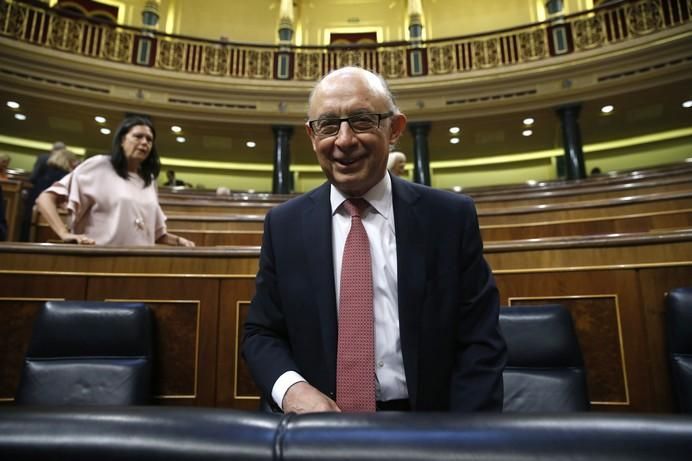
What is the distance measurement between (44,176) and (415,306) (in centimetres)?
366

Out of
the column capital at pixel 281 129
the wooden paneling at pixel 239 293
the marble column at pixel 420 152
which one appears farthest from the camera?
the column capital at pixel 281 129

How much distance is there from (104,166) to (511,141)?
7.90 meters

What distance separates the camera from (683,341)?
1163 mm

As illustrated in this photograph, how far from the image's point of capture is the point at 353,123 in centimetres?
87

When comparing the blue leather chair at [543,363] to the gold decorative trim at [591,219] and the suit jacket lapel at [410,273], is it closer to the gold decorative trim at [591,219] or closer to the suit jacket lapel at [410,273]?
the suit jacket lapel at [410,273]

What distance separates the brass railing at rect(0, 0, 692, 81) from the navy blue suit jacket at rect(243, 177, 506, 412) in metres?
6.98

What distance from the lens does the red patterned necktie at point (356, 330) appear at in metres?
0.82

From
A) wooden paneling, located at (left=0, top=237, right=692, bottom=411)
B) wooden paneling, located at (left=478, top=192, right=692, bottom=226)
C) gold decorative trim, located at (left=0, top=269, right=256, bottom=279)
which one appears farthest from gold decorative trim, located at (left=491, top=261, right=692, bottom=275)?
wooden paneling, located at (left=478, top=192, right=692, bottom=226)

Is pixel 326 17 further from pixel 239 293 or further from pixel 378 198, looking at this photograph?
pixel 378 198

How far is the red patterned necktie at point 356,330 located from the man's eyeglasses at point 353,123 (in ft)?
0.67

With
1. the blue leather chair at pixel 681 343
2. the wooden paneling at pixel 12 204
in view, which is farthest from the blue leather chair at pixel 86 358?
the wooden paneling at pixel 12 204

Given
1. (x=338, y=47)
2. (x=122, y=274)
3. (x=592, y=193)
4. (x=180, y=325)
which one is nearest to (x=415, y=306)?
(x=180, y=325)

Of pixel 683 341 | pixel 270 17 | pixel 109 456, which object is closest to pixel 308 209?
pixel 109 456

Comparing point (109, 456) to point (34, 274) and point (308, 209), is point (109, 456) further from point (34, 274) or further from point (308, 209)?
point (34, 274)
